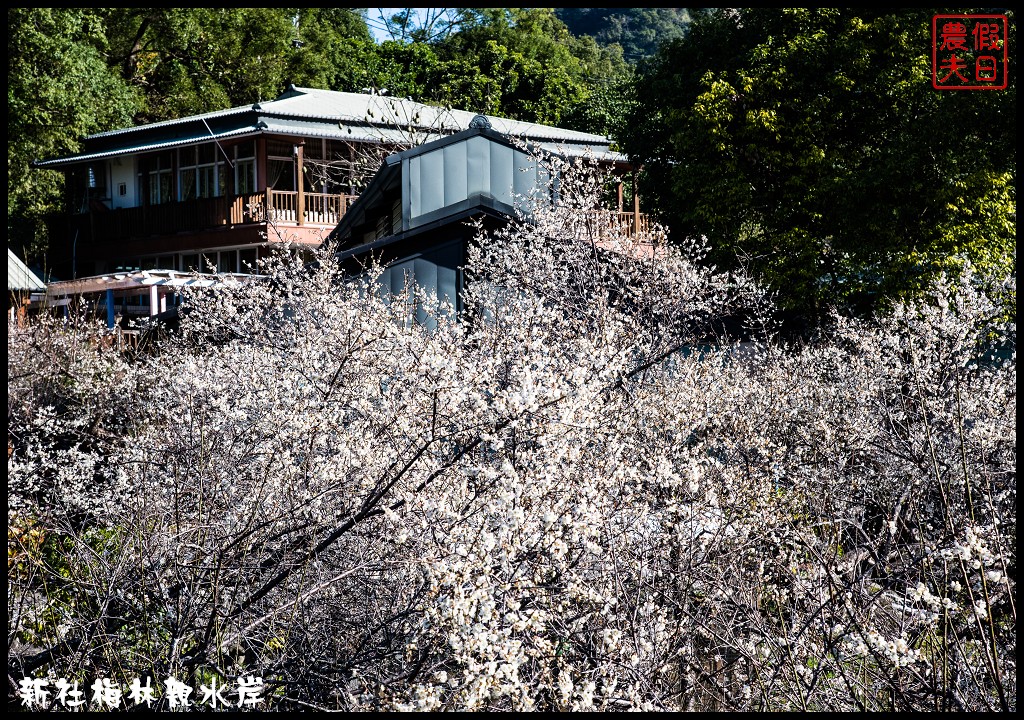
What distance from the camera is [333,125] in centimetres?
2417

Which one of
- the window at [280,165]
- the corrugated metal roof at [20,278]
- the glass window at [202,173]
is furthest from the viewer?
the glass window at [202,173]

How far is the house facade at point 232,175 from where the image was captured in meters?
23.9

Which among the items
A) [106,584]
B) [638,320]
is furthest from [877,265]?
[106,584]

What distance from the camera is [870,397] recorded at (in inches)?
305

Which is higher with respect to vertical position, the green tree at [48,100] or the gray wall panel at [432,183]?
the green tree at [48,100]

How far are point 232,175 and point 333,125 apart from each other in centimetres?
377

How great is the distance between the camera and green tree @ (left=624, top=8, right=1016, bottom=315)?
15977 mm

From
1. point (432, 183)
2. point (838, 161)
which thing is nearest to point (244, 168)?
point (432, 183)

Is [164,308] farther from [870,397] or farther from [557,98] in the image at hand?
[557,98]

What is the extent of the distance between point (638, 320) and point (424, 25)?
24.5 m

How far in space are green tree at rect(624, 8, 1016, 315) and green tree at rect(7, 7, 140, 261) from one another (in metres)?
16.5

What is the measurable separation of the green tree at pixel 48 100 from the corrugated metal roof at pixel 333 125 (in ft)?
2.55

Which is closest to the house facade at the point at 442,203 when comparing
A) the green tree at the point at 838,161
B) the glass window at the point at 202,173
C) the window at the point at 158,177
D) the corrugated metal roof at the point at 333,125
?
the green tree at the point at 838,161

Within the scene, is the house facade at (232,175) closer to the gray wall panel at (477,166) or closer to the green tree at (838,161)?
the green tree at (838,161)
